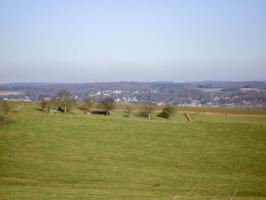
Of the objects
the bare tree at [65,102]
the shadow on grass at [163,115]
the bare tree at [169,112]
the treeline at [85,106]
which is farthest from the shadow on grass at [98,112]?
the bare tree at [169,112]

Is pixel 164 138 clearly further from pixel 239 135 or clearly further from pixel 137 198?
pixel 137 198

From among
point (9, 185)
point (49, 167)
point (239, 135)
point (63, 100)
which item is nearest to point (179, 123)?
point (239, 135)

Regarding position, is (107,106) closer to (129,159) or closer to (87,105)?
(87,105)

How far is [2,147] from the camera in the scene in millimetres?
60906

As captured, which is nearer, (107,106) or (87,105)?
(107,106)

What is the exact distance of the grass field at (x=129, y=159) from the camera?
36938 mm

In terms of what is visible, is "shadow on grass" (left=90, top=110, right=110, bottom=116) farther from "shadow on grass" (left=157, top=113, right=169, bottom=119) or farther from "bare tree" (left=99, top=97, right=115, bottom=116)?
"shadow on grass" (left=157, top=113, right=169, bottom=119)

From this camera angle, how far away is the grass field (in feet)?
121

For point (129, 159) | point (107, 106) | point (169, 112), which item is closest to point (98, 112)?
point (107, 106)

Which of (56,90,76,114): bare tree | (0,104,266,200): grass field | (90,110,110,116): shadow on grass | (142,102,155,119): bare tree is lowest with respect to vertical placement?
(0,104,266,200): grass field

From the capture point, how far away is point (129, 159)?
57406 mm

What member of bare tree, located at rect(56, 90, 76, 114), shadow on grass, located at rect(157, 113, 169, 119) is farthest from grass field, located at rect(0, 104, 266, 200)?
bare tree, located at rect(56, 90, 76, 114)

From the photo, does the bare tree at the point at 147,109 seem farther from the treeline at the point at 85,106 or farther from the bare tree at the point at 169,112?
the bare tree at the point at 169,112

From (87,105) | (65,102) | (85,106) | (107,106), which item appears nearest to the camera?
(65,102)
